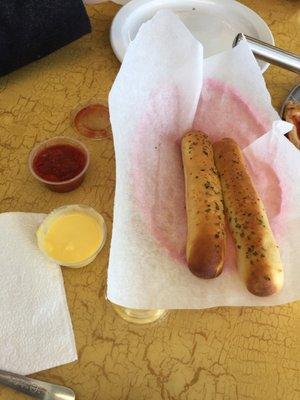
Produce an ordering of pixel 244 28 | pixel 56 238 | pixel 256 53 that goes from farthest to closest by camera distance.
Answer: pixel 244 28, pixel 256 53, pixel 56 238

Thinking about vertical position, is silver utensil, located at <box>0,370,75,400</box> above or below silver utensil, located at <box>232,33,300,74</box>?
below

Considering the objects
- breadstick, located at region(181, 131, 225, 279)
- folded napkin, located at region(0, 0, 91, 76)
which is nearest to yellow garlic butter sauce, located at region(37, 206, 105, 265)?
breadstick, located at region(181, 131, 225, 279)

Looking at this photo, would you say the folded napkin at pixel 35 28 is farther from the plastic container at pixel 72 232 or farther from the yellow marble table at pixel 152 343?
the plastic container at pixel 72 232

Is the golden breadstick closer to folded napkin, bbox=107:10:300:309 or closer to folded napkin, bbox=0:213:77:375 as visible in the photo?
folded napkin, bbox=107:10:300:309

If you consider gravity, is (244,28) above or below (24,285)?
above

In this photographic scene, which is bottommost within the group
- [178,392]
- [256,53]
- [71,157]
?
[178,392]

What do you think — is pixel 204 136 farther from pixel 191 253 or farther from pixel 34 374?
pixel 34 374

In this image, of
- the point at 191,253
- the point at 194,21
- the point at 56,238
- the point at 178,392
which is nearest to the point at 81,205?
the point at 56,238
